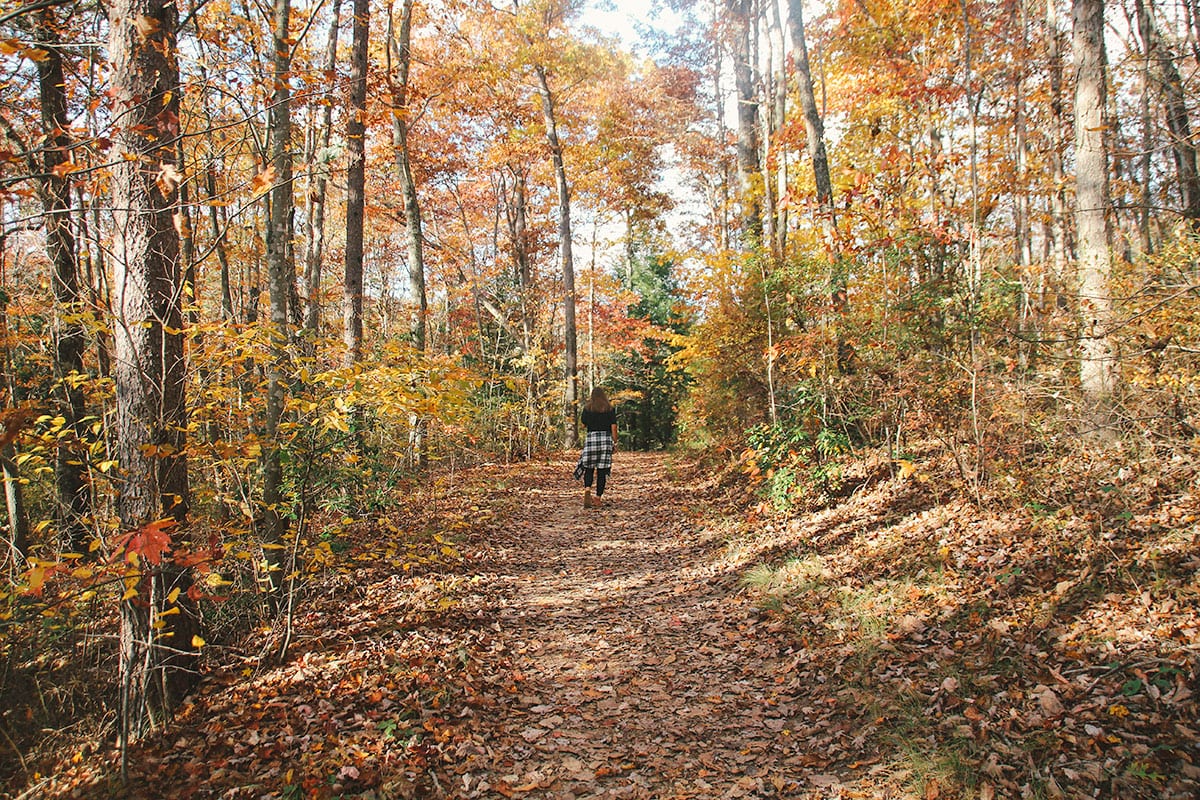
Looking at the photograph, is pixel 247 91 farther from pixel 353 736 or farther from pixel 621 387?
Answer: pixel 621 387

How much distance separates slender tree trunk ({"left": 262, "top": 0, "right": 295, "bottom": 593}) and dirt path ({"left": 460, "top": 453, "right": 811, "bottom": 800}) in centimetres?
218

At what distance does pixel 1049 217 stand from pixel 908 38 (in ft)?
20.4

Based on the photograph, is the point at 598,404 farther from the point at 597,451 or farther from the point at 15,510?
the point at 15,510

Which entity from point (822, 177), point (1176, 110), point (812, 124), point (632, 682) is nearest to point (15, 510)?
point (632, 682)

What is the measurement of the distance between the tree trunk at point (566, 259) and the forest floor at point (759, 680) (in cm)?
1242

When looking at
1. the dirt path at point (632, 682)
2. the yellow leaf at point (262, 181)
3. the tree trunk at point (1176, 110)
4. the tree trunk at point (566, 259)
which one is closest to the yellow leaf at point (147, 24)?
the yellow leaf at point (262, 181)

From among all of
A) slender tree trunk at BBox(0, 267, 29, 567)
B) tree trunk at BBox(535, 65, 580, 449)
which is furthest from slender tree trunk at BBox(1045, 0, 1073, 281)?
slender tree trunk at BBox(0, 267, 29, 567)

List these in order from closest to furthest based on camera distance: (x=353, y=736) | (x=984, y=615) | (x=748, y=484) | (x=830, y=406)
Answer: (x=353, y=736) → (x=984, y=615) → (x=830, y=406) → (x=748, y=484)

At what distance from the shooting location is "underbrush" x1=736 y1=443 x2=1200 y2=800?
2.97 m

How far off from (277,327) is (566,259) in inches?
538

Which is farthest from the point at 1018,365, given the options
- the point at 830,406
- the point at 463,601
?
the point at 463,601

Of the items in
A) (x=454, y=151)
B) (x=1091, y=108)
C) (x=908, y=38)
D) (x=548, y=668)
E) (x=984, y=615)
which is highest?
(x=454, y=151)

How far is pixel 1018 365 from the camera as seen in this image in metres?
5.98

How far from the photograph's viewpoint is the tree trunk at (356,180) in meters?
8.45
